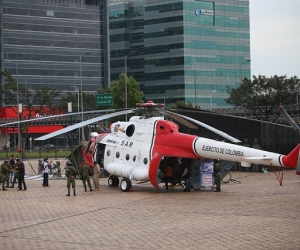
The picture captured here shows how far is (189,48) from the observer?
12544 centimetres

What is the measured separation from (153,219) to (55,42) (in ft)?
377

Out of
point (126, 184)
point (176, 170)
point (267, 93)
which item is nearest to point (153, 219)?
point (176, 170)

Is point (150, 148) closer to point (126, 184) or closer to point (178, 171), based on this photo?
point (178, 171)

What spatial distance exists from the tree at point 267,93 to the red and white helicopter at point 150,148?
36.1 m

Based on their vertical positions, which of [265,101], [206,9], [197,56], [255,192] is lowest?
[255,192]

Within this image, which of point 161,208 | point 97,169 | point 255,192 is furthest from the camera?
point 97,169

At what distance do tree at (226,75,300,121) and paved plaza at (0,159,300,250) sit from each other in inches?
1356

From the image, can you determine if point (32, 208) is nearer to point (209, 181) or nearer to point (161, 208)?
point (161, 208)

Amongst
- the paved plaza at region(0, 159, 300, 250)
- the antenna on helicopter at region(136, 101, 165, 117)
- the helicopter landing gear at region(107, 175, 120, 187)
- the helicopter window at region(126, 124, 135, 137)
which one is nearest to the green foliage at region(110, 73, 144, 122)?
the helicopter landing gear at region(107, 175, 120, 187)

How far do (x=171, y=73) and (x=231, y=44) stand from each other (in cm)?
1583

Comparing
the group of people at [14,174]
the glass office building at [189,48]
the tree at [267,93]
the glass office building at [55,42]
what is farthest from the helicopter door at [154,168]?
the glass office building at [55,42]

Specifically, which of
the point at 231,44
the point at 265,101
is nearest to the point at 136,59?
the point at 231,44

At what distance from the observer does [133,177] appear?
27.2 m

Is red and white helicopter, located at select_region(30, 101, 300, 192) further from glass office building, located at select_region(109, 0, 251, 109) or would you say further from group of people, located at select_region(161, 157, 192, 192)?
glass office building, located at select_region(109, 0, 251, 109)
